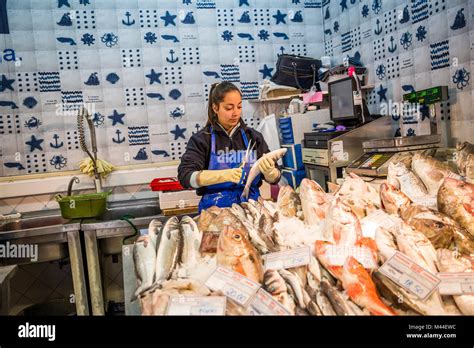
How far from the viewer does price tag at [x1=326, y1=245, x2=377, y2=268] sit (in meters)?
1.25

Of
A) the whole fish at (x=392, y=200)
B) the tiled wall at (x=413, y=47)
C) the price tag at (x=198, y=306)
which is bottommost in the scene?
the price tag at (x=198, y=306)

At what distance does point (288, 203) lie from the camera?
1.81 meters

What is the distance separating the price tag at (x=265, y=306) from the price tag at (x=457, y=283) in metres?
0.44

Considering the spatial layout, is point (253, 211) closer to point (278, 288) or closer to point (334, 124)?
point (278, 288)

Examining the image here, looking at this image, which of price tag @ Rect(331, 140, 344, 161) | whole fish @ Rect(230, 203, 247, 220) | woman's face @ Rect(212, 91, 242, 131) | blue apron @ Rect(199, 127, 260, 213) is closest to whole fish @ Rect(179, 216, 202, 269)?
whole fish @ Rect(230, 203, 247, 220)

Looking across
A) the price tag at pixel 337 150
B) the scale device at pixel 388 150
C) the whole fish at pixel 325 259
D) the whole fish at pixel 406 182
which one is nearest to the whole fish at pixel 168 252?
the whole fish at pixel 325 259

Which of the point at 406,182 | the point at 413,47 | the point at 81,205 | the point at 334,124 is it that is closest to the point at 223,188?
the point at 81,205

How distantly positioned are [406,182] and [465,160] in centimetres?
43

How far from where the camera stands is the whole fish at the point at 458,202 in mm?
1431

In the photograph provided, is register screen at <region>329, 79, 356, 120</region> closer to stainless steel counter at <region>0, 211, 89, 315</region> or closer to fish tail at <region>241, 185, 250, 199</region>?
fish tail at <region>241, 185, 250, 199</region>

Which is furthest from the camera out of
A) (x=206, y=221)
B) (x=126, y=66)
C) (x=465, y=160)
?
(x=126, y=66)

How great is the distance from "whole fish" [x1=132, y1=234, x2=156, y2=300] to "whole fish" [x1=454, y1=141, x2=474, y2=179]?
5.11ft

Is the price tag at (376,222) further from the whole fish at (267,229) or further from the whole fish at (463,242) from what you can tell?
the whole fish at (267,229)
